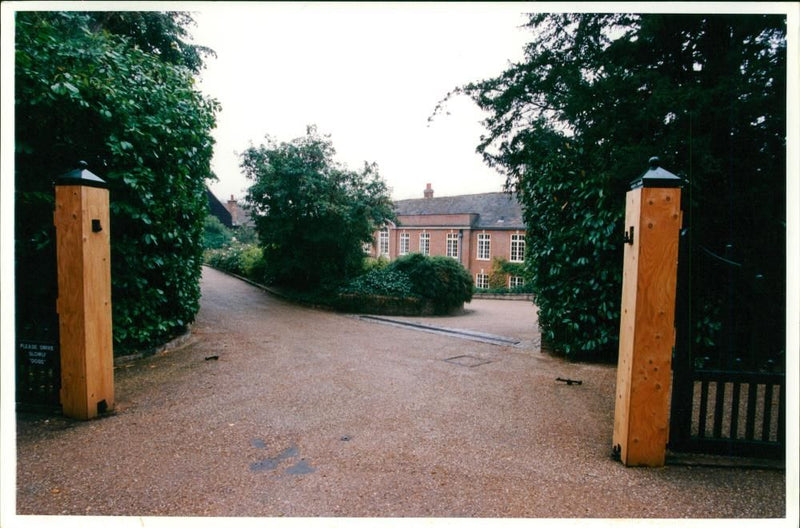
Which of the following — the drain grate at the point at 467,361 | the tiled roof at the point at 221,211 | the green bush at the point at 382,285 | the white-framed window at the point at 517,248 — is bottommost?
the drain grate at the point at 467,361

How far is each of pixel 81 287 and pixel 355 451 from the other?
9.71 feet

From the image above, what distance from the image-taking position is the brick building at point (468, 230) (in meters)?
34.5

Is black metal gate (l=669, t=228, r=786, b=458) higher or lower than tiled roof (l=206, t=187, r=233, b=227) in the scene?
lower

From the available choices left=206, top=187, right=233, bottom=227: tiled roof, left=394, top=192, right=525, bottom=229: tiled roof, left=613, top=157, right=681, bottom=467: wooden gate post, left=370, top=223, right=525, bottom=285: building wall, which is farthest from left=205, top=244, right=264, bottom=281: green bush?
left=206, top=187, right=233, bottom=227: tiled roof

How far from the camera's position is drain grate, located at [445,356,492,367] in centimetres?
679

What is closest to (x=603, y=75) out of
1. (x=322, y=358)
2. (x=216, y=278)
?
(x=322, y=358)

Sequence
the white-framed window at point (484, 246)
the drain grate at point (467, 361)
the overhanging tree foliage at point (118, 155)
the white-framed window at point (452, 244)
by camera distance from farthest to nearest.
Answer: the white-framed window at point (452, 244) < the white-framed window at point (484, 246) < the drain grate at point (467, 361) < the overhanging tree foliage at point (118, 155)

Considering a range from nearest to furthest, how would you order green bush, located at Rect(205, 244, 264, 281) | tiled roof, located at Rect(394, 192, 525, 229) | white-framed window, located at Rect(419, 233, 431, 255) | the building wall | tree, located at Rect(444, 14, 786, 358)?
tree, located at Rect(444, 14, 786, 358), green bush, located at Rect(205, 244, 264, 281), the building wall, tiled roof, located at Rect(394, 192, 525, 229), white-framed window, located at Rect(419, 233, 431, 255)

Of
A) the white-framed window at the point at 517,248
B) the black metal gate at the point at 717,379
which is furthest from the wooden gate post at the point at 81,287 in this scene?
the white-framed window at the point at 517,248

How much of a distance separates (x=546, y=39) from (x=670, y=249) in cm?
547

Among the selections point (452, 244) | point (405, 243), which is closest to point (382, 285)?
point (452, 244)

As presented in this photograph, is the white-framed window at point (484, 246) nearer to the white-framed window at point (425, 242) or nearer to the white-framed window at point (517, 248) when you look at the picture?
the white-framed window at point (517, 248)

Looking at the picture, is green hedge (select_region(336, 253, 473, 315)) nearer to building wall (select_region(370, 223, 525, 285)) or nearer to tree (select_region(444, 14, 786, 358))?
tree (select_region(444, 14, 786, 358))

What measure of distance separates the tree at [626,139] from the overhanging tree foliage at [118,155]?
5022 millimetres
